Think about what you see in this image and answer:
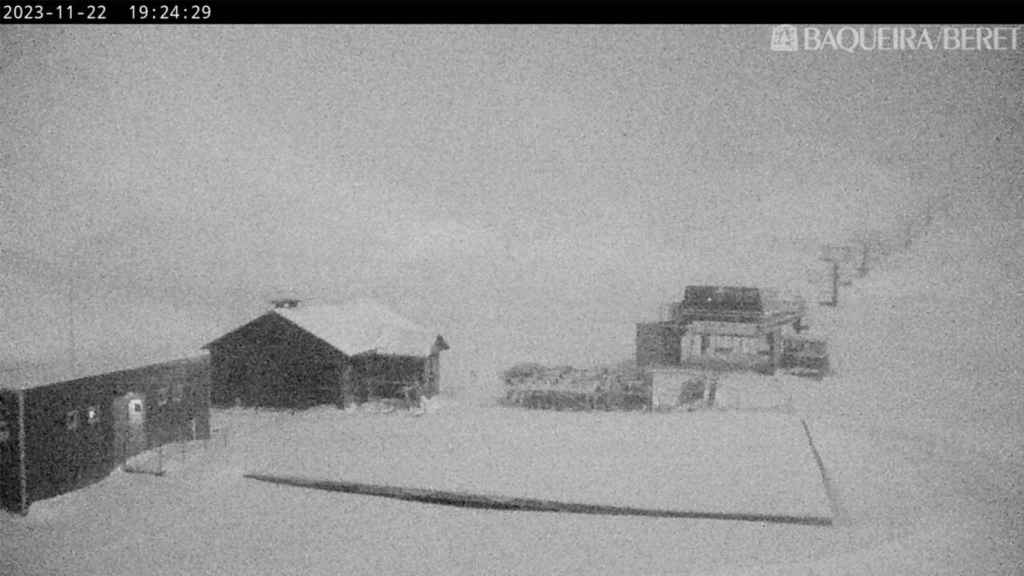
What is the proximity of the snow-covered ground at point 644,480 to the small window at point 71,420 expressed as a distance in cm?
83

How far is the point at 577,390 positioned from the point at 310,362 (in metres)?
5.40

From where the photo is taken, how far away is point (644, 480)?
7.60m

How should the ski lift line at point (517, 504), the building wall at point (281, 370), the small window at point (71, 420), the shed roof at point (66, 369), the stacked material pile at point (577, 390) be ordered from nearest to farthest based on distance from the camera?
1. the ski lift line at point (517, 504)
2. the shed roof at point (66, 369)
3. the small window at point (71, 420)
4. the stacked material pile at point (577, 390)
5. the building wall at point (281, 370)

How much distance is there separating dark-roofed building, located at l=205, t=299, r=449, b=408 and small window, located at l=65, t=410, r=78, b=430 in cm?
446

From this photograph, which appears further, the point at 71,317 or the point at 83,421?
the point at 71,317

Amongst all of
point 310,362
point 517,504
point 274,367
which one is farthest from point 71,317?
point 517,504

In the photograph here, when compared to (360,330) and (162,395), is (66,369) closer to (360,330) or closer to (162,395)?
(162,395)

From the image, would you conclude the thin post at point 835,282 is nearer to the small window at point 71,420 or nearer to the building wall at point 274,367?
the building wall at point 274,367

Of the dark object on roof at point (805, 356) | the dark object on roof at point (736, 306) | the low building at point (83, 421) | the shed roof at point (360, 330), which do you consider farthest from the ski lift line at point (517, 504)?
the dark object on roof at point (736, 306)

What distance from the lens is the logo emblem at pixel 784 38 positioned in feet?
22.7

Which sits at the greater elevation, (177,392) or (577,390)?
(177,392)

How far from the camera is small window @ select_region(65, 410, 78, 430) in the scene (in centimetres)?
763
